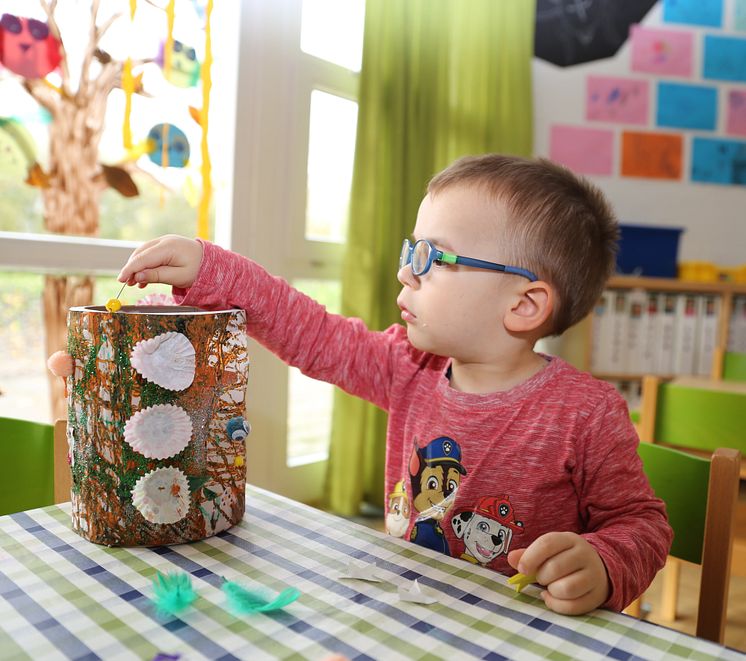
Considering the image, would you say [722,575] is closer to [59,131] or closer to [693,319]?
[59,131]

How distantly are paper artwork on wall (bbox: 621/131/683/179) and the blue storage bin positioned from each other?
1.19ft

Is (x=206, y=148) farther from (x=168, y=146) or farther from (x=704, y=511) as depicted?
(x=704, y=511)

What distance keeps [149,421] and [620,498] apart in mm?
521

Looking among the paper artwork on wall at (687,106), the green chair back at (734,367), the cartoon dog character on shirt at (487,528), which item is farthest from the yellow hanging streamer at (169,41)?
the paper artwork on wall at (687,106)

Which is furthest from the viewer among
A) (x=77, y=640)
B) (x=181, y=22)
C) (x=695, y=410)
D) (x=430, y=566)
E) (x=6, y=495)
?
(x=181, y=22)

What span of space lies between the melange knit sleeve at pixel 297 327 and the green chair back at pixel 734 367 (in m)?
1.91

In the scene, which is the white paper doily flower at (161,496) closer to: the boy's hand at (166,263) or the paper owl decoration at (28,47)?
the boy's hand at (166,263)

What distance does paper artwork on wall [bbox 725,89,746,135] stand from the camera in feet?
11.3

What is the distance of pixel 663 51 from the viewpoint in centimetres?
342

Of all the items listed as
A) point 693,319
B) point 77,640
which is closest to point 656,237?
point 693,319

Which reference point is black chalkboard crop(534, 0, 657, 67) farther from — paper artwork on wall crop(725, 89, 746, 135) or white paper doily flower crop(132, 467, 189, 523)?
white paper doily flower crop(132, 467, 189, 523)

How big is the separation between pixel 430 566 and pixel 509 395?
30cm

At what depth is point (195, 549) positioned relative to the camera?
25.7 inches

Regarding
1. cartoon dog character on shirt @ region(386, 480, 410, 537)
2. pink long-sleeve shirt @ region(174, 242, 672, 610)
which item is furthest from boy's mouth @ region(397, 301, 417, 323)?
cartoon dog character on shirt @ region(386, 480, 410, 537)
